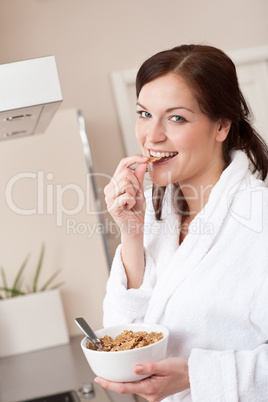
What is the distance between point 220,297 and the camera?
117cm

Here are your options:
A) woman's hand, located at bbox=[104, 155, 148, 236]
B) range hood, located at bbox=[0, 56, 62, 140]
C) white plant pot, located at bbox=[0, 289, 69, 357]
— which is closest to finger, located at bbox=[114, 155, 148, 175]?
woman's hand, located at bbox=[104, 155, 148, 236]

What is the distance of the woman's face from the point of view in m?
1.23

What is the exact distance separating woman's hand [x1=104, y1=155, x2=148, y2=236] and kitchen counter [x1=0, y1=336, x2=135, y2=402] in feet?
1.72

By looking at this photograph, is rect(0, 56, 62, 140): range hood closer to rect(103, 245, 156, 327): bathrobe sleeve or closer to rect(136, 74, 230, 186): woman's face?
rect(136, 74, 230, 186): woman's face

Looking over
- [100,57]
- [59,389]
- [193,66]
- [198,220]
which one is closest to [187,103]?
[193,66]

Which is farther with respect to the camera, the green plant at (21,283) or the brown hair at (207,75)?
the green plant at (21,283)

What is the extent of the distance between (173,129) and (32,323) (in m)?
1.54

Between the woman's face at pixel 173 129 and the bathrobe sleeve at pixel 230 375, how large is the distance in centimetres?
35

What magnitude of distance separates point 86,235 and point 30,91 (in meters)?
1.61

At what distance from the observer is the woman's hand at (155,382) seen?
101 centimetres

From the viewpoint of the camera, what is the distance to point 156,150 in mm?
1246

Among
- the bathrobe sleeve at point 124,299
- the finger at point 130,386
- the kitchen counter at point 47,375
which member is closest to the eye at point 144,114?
the bathrobe sleeve at point 124,299

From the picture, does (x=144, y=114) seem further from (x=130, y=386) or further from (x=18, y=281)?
(x=18, y=281)

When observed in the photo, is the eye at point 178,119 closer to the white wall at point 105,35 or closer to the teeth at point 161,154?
the teeth at point 161,154
